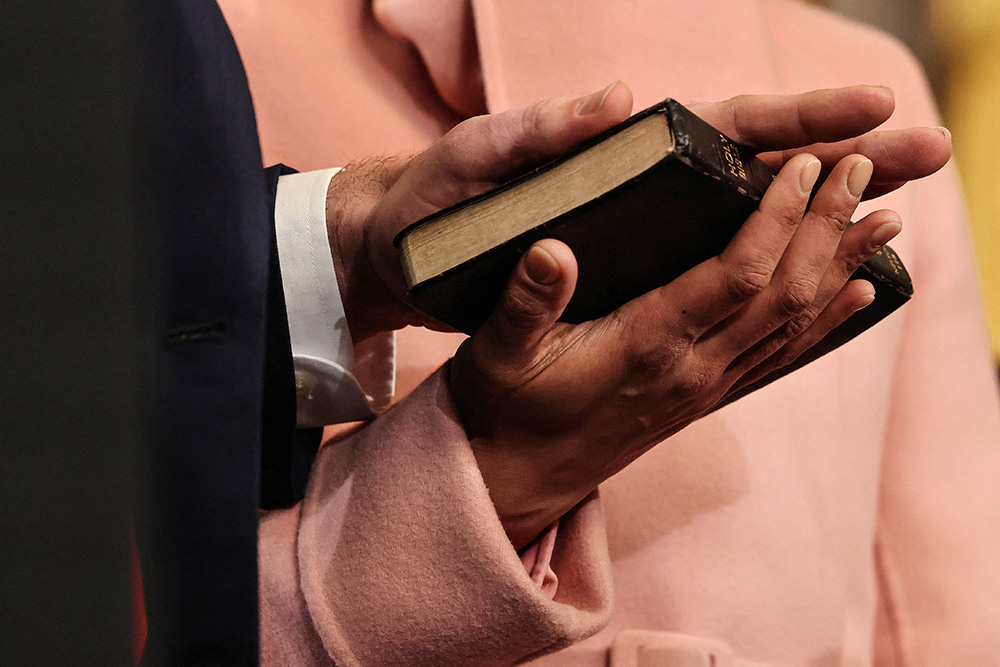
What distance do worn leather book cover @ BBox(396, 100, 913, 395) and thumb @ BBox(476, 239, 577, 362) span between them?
12mm

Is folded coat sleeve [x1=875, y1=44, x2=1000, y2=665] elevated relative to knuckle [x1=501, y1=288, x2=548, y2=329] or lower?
lower

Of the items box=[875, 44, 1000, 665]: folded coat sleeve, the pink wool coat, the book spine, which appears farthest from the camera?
box=[875, 44, 1000, 665]: folded coat sleeve

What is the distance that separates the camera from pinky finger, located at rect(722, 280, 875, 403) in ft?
1.30

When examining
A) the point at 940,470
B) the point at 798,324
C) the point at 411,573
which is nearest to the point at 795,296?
the point at 798,324

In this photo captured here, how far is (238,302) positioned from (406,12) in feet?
1.15

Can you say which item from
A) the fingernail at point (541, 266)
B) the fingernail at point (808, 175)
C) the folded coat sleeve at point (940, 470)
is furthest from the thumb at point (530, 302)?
the folded coat sleeve at point (940, 470)

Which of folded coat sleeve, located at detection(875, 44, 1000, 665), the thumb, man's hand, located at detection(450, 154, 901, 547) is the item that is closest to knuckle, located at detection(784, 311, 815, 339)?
man's hand, located at detection(450, 154, 901, 547)

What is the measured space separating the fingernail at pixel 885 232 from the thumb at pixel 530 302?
14 centimetres

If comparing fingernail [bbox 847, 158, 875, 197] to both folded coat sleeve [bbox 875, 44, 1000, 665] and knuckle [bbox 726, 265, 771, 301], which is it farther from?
folded coat sleeve [bbox 875, 44, 1000, 665]

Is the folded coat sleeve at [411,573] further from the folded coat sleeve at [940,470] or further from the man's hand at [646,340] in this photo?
the folded coat sleeve at [940,470]

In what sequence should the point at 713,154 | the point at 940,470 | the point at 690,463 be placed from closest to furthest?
the point at 713,154, the point at 690,463, the point at 940,470

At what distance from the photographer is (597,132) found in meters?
0.33

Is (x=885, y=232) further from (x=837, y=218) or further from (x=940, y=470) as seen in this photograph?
(x=940, y=470)

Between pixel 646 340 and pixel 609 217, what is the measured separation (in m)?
0.06
